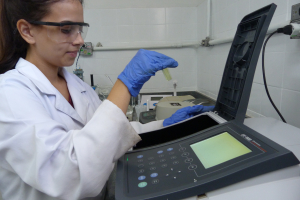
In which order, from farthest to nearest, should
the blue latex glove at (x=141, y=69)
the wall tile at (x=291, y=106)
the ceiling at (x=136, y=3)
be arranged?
the ceiling at (x=136, y=3) → the wall tile at (x=291, y=106) → the blue latex glove at (x=141, y=69)

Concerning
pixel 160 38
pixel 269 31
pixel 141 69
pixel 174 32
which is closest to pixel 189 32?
pixel 174 32

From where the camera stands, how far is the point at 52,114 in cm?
77

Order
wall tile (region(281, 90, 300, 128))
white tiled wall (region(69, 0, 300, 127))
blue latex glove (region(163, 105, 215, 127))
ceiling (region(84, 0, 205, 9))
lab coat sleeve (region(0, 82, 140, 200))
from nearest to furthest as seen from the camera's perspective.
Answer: lab coat sleeve (region(0, 82, 140, 200)) → wall tile (region(281, 90, 300, 128)) → blue latex glove (region(163, 105, 215, 127)) → white tiled wall (region(69, 0, 300, 127)) → ceiling (region(84, 0, 205, 9))

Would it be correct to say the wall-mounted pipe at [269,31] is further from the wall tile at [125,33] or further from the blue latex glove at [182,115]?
the wall tile at [125,33]

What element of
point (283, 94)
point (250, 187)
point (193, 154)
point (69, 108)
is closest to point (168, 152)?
point (193, 154)

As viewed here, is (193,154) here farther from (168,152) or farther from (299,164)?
(299,164)

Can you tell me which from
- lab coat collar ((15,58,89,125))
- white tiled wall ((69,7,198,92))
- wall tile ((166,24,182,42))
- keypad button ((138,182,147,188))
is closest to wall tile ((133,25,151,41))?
white tiled wall ((69,7,198,92))

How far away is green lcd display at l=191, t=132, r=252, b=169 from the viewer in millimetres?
462

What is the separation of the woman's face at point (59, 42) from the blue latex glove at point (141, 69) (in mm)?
248

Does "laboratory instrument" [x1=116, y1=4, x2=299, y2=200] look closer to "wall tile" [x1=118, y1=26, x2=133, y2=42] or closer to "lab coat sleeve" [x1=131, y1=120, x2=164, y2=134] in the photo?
"lab coat sleeve" [x1=131, y1=120, x2=164, y2=134]

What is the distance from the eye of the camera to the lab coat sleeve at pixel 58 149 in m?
0.51

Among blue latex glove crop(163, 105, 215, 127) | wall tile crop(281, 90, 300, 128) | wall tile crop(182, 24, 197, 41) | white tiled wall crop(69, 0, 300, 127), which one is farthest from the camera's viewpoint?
wall tile crop(182, 24, 197, 41)

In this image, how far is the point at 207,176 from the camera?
1.38 ft

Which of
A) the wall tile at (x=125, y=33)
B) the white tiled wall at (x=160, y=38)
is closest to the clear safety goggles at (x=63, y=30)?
the white tiled wall at (x=160, y=38)
